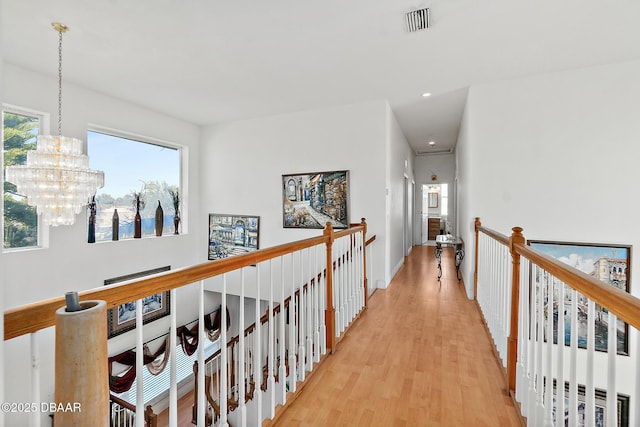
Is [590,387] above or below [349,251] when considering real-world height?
below

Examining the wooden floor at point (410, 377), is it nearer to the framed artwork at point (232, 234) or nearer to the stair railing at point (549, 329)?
the stair railing at point (549, 329)

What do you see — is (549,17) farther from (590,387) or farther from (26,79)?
(26,79)

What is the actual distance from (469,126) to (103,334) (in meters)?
4.45

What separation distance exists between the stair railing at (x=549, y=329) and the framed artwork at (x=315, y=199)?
1.98m


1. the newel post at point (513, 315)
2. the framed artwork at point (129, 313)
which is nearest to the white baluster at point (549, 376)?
the newel post at point (513, 315)

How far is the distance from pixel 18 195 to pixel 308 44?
3786mm

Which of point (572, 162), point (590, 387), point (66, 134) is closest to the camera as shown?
point (590, 387)

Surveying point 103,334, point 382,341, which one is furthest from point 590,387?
point 382,341

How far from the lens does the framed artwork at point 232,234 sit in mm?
5500

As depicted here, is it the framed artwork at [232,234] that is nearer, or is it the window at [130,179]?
the window at [130,179]

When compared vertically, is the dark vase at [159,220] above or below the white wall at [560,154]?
below

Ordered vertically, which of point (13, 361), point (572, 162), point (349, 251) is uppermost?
point (572, 162)

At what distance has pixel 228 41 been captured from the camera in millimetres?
2879

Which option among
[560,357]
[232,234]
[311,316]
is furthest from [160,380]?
[560,357]
